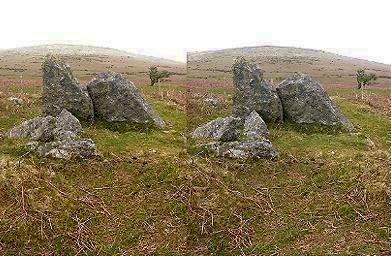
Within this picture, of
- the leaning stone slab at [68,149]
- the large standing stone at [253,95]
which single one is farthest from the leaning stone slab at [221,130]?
the leaning stone slab at [68,149]

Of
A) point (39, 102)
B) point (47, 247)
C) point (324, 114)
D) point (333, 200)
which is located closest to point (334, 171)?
point (333, 200)

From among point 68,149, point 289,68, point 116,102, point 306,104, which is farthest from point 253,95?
point 289,68

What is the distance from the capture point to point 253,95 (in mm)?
17688

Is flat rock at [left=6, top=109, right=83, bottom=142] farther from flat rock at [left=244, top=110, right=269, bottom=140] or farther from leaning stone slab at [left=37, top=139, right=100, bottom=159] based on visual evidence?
flat rock at [left=244, top=110, right=269, bottom=140]

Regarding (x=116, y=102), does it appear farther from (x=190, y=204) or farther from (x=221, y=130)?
(x=190, y=204)

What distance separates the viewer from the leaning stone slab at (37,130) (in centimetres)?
1355

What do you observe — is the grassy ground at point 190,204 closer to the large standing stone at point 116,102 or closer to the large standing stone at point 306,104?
the large standing stone at point 116,102

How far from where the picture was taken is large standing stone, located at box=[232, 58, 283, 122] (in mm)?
17625

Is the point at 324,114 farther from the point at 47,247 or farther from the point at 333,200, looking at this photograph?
the point at 47,247

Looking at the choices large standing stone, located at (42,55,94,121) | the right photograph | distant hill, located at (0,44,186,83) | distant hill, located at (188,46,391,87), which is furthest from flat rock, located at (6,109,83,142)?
distant hill, located at (188,46,391,87)

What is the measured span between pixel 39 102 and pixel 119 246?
590 inches

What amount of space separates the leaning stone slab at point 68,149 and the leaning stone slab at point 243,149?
11.3 ft

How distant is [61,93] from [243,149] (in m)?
7.77

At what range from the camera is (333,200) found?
10.7 metres
